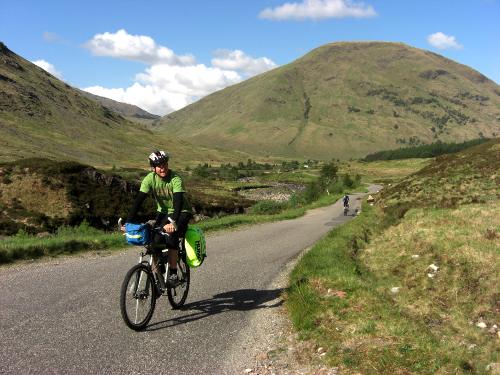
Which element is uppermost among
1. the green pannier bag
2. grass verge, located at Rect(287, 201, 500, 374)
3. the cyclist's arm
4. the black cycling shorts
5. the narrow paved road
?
the cyclist's arm

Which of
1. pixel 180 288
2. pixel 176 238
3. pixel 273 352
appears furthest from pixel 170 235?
pixel 273 352

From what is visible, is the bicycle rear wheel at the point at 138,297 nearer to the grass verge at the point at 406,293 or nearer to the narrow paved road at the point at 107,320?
the narrow paved road at the point at 107,320

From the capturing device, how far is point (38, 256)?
1570cm

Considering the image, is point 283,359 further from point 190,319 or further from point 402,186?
point 402,186

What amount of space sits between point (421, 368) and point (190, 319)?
4.73 m

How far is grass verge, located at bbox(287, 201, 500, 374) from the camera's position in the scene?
7.56 m

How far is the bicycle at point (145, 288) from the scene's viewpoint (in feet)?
27.8

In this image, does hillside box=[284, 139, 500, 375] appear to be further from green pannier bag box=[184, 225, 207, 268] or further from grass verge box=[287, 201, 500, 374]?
green pannier bag box=[184, 225, 207, 268]

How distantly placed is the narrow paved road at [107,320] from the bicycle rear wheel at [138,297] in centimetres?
24

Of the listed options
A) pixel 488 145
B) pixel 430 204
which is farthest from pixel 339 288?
pixel 488 145

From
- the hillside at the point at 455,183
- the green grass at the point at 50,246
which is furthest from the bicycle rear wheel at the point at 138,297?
the hillside at the point at 455,183

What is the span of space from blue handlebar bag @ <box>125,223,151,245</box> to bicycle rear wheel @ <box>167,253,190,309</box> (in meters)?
1.30

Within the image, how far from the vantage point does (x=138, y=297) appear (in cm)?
879

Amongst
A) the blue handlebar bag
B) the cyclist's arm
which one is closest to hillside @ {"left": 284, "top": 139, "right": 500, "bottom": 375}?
the blue handlebar bag
